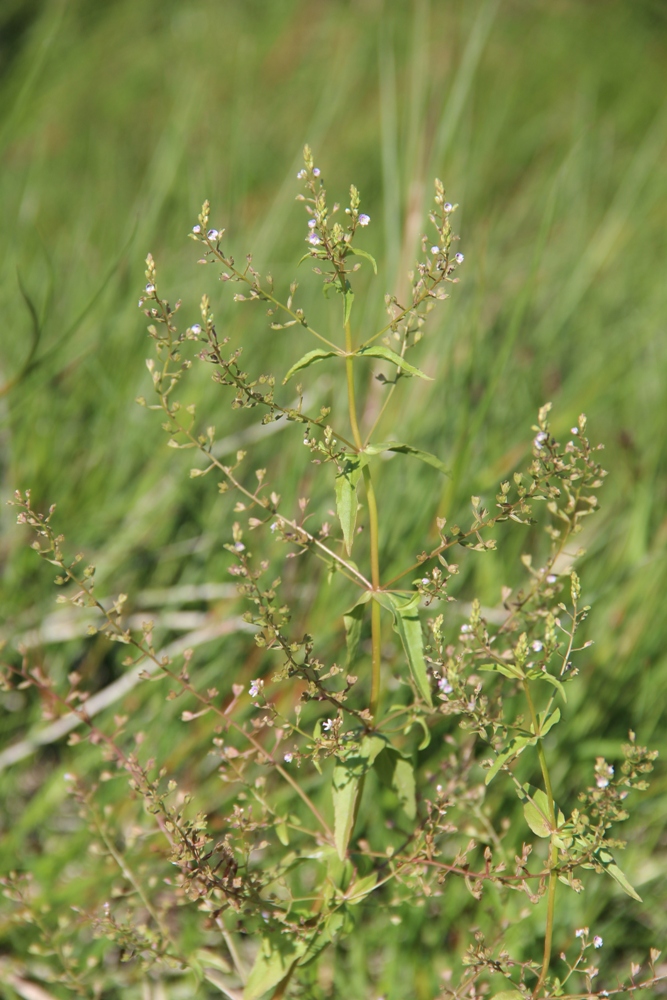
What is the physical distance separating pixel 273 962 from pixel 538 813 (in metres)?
0.26

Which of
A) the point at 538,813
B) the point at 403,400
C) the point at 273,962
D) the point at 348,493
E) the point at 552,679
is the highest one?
the point at 403,400

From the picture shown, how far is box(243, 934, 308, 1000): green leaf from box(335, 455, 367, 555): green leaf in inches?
13.6

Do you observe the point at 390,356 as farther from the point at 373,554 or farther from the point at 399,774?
the point at 399,774

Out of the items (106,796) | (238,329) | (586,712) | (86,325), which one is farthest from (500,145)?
(106,796)

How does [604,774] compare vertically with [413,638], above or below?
below

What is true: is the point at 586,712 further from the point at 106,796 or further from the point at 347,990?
the point at 106,796

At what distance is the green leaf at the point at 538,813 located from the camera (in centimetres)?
71

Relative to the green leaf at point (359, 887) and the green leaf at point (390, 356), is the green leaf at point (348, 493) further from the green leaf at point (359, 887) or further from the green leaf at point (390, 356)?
the green leaf at point (359, 887)

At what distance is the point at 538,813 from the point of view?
72cm

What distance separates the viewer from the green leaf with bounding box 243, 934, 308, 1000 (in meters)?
0.73

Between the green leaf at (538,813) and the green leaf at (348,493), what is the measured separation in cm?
27

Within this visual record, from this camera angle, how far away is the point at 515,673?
686 millimetres

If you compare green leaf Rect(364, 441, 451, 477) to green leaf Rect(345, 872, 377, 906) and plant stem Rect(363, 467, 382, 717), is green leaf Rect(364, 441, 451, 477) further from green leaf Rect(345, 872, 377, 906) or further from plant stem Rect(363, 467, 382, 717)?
green leaf Rect(345, 872, 377, 906)

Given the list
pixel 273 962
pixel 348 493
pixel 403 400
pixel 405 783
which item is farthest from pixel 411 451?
pixel 403 400
